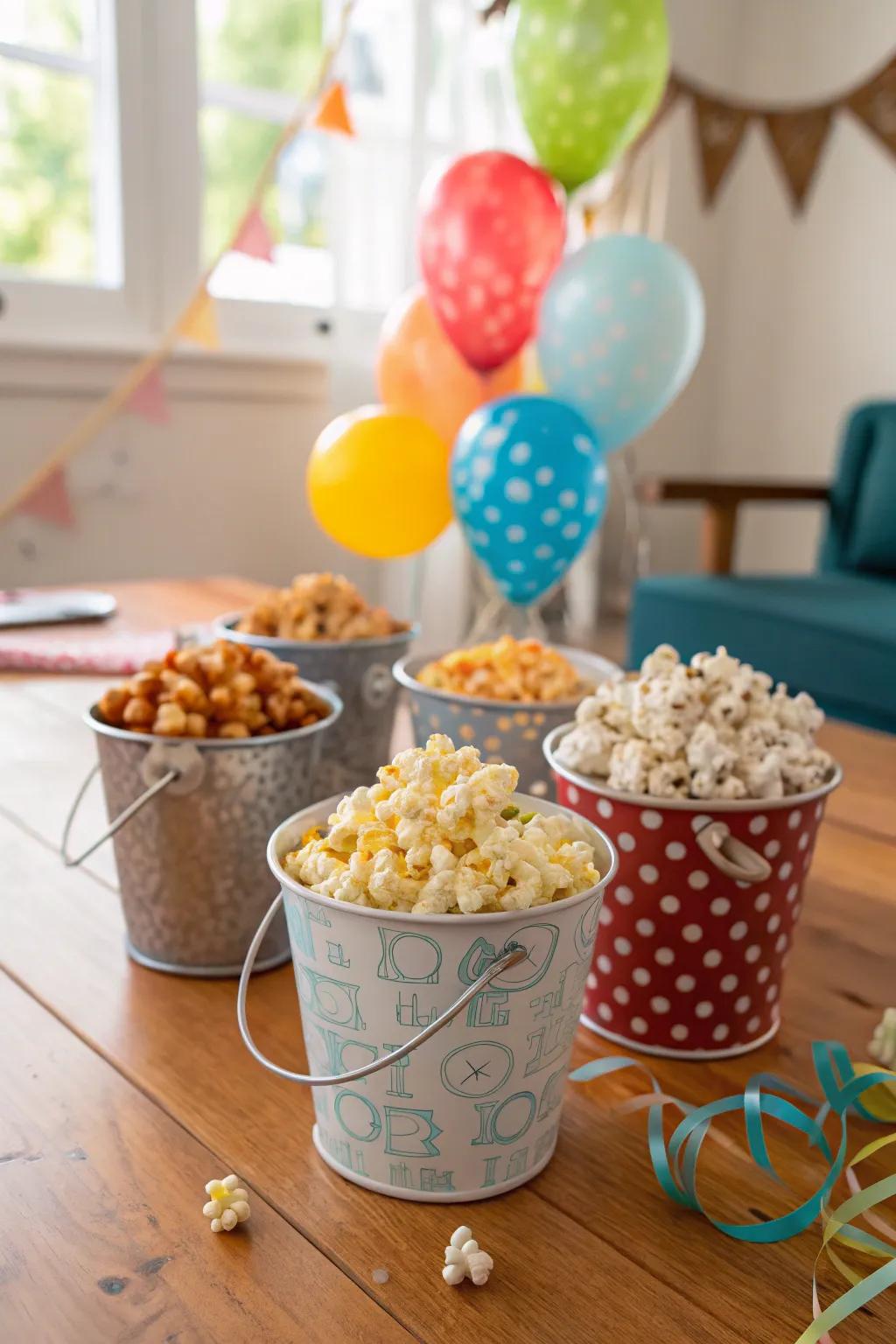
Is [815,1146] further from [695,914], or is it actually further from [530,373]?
[530,373]

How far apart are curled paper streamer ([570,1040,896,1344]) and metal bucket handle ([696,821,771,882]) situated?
10 cm

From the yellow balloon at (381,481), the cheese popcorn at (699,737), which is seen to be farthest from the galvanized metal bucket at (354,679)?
the yellow balloon at (381,481)

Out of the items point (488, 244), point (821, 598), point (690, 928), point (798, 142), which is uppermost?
point (798, 142)

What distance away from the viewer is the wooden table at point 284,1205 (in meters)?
0.46

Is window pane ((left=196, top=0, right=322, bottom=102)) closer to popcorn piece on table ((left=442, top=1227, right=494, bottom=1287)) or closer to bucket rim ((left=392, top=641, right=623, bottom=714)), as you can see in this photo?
bucket rim ((left=392, top=641, right=623, bottom=714))

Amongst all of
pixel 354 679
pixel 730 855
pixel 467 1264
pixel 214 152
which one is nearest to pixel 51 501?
pixel 214 152

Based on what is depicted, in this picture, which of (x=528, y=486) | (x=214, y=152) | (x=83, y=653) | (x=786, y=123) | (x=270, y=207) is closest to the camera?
(x=83, y=653)

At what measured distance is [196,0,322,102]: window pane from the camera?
9.78ft

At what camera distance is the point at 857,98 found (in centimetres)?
336

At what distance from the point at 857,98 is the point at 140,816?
3422 mm

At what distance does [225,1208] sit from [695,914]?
29 cm

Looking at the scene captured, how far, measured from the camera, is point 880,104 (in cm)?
332

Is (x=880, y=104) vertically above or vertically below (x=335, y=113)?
above

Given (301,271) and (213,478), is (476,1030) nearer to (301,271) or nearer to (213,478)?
(213,478)
